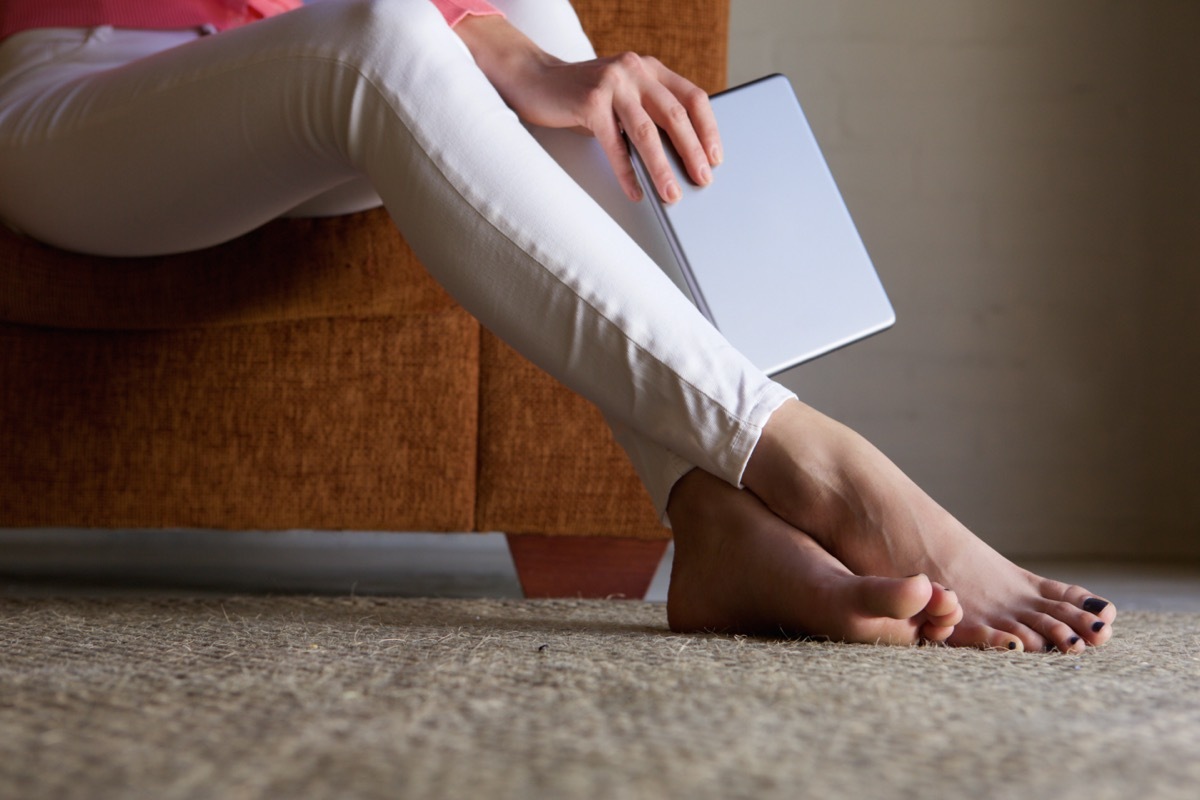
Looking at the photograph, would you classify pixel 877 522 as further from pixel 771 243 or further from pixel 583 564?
pixel 583 564

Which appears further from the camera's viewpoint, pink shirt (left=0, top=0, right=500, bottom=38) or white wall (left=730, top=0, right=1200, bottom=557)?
white wall (left=730, top=0, right=1200, bottom=557)

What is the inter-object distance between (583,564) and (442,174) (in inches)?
23.9

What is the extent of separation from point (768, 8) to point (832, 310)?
1668mm

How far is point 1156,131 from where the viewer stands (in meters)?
2.26

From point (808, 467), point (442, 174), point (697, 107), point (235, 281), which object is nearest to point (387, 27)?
point (442, 174)

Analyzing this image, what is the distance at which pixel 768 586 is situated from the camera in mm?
634

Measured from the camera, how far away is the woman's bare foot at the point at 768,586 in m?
0.58

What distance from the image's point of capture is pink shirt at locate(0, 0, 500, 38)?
3.05ft

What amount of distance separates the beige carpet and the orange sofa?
1.48ft

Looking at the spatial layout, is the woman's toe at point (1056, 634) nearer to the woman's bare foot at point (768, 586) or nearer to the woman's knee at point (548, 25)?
the woman's bare foot at point (768, 586)

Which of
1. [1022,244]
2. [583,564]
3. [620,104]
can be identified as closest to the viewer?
[620,104]

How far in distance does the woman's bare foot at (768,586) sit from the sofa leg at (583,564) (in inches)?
17.8

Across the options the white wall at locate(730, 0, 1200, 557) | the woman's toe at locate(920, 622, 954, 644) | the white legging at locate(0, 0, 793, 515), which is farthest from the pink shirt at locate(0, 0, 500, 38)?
the white wall at locate(730, 0, 1200, 557)

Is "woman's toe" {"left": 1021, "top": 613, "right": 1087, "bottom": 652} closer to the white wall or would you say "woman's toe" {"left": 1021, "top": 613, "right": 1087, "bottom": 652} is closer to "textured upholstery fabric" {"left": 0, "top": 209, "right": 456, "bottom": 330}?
"textured upholstery fabric" {"left": 0, "top": 209, "right": 456, "bottom": 330}
